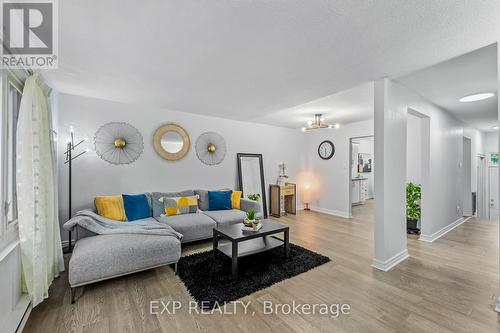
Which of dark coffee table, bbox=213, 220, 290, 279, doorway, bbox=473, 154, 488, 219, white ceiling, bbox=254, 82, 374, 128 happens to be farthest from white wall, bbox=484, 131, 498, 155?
dark coffee table, bbox=213, 220, 290, 279

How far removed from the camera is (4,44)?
170 cm

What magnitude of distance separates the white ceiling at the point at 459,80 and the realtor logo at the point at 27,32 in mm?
3611

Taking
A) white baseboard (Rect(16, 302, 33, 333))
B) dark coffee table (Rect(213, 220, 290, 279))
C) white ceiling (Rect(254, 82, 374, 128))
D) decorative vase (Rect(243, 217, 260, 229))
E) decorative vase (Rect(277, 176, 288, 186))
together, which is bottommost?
white baseboard (Rect(16, 302, 33, 333))

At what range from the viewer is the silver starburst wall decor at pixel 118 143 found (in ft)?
11.6

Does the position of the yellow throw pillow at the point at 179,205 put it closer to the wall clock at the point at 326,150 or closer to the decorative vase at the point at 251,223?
the decorative vase at the point at 251,223

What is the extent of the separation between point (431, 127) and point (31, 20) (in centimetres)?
511

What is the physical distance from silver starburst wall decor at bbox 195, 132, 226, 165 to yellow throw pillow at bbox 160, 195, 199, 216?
1.02 meters

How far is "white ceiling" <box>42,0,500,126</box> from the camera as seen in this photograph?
1504 mm

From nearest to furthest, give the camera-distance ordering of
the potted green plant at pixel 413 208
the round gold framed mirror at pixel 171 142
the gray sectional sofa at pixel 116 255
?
1. the gray sectional sofa at pixel 116 255
2. the round gold framed mirror at pixel 171 142
3. the potted green plant at pixel 413 208

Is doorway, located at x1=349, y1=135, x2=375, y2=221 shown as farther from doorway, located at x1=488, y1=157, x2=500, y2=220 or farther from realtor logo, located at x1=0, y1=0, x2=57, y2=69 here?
realtor logo, located at x1=0, y1=0, x2=57, y2=69

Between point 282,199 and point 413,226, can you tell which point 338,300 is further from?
point 282,199

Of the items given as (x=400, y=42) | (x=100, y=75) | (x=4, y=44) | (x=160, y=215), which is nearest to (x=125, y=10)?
(x=4, y=44)

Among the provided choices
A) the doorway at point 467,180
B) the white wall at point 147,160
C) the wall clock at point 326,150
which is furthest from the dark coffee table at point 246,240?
the doorway at point 467,180

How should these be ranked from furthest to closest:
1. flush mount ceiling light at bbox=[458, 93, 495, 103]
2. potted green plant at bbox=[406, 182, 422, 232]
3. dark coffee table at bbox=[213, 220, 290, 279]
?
1. potted green plant at bbox=[406, 182, 422, 232]
2. flush mount ceiling light at bbox=[458, 93, 495, 103]
3. dark coffee table at bbox=[213, 220, 290, 279]
